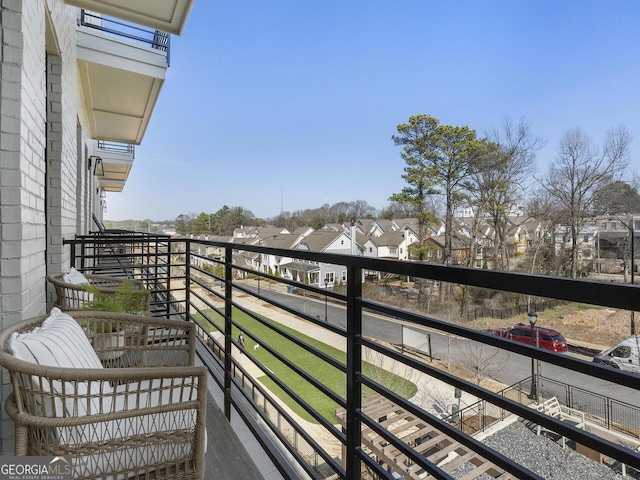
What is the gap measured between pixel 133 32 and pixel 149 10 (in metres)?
1.01

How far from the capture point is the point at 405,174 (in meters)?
21.6

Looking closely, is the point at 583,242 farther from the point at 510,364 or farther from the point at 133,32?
the point at 133,32

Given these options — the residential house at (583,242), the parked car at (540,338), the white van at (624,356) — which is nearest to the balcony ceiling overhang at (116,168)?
the parked car at (540,338)

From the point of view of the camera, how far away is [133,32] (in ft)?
12.9

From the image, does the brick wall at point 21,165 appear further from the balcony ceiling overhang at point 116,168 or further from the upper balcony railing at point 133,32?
the balcony ceiling overhang at point 116,168

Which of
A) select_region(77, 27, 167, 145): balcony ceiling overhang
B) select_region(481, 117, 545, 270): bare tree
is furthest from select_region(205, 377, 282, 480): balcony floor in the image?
select_region(481, 117, 545, 270): bare tree

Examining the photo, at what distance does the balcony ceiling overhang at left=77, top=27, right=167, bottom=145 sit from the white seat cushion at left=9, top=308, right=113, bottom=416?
3.65 m

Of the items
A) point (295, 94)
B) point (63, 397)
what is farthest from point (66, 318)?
point (295, 94)

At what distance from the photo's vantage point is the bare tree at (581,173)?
1519cm

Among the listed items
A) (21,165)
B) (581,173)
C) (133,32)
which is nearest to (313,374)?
(133,32)

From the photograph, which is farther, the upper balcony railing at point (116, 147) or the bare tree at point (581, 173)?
the bare tree at point (581, 173)

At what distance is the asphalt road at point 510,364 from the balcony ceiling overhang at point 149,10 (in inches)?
96.2

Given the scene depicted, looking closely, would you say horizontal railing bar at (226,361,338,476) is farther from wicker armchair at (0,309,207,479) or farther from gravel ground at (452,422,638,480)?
gravel ground at (452,422,638,480)

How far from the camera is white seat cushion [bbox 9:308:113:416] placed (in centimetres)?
85
